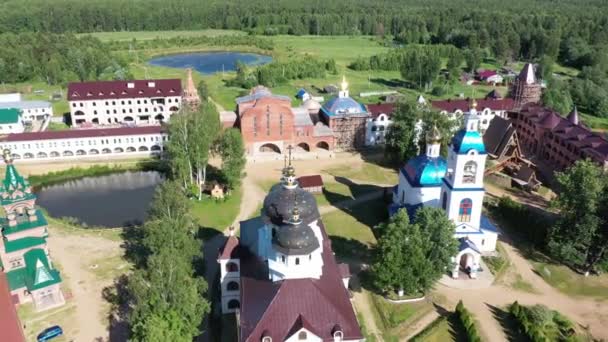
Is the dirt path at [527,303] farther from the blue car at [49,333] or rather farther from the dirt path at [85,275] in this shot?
the blue car at [49,333]

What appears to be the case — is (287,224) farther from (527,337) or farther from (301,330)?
(527,337)

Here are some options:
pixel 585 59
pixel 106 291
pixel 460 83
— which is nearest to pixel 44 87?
pixel 106 291

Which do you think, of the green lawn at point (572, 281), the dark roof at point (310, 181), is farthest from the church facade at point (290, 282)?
the dark roof at point (310, 181)

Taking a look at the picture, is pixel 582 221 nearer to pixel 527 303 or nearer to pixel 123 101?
pixel 527 303

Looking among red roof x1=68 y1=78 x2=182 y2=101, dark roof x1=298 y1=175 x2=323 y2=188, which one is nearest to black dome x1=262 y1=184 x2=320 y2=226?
dark roof x1=298 y1=175 x2=323 y2=188

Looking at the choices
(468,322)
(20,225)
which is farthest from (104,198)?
(468,322)

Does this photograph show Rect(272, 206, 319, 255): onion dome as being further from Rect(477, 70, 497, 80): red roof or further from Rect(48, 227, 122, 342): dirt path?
Rect(477, 70, 497, 80): red roof
